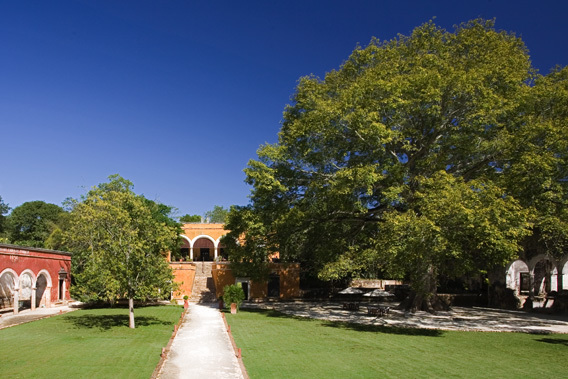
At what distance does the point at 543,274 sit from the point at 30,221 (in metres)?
64.1

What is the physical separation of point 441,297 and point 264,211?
14069mm

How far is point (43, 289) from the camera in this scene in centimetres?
3162

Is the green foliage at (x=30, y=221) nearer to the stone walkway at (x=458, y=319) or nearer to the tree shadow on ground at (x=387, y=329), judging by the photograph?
the stone walkway at (x=458, y=319)

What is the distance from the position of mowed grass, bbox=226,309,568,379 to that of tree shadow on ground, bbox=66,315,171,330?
14.1 ft

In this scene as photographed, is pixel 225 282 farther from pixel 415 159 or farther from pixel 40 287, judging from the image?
pixel 415 159

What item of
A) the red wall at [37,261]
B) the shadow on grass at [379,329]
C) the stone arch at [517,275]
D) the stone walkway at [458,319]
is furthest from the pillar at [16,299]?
the stone arch at [517,275]

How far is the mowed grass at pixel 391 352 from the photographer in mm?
12070

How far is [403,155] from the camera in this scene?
27422 millimetres

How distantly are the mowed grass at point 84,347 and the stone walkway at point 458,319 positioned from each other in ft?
32.0

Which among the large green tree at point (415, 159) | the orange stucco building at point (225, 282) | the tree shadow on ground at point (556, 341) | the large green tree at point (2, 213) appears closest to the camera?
the tree shadow on ground at point (556, 341)

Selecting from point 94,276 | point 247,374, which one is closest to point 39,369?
point 247,374

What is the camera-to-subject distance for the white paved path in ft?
38.9

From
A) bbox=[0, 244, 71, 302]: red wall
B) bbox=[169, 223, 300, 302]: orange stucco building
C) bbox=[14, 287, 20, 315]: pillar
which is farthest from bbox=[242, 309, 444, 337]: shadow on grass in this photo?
bbox=[0, 244, 71, 302]: red wall

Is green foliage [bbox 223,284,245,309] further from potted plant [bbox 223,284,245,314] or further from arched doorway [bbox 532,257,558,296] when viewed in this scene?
arched doorway [bbox 532,257,558,296]
